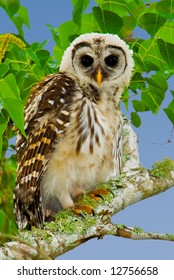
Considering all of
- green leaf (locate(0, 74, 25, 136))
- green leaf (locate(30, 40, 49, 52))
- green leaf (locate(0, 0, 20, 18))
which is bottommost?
green leaf (locate(0, 74, 25, 136))

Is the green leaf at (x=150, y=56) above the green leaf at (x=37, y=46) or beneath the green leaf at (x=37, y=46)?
beneath

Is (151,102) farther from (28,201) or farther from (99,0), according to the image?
(28,201)

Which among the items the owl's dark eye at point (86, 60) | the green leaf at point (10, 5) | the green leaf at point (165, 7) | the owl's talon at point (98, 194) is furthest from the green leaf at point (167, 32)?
the owl's talon at point (98, 194)

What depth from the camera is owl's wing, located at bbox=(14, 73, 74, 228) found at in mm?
3533

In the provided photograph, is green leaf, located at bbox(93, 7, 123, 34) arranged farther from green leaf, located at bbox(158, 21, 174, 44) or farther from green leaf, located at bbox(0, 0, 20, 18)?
green leaf, located at bbox(0, 0, 20, 18)

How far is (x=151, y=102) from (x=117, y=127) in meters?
0.52

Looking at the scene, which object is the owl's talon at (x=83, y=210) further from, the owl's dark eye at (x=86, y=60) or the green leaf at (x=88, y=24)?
the green leaf at (x=88, y=24)

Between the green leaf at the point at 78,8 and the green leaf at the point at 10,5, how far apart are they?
1.06 feet

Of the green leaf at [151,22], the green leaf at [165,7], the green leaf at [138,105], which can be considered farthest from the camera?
the green leaf at [138,105]

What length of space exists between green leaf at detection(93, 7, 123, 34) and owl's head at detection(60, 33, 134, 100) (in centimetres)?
44

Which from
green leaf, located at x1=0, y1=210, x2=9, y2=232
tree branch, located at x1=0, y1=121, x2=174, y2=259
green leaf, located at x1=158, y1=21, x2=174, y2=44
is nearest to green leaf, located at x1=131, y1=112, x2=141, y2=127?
tree branch, located at x1=0, y1=121, x2=174, y2=259

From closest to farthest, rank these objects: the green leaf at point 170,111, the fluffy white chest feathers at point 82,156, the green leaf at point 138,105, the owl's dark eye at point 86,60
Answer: the fluffy white chest feathers at point 82,156
the owl's dark eye at point 86,60
the green leaf at point 170,111
the green leaf at point 138,105

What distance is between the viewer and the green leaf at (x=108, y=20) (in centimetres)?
345
